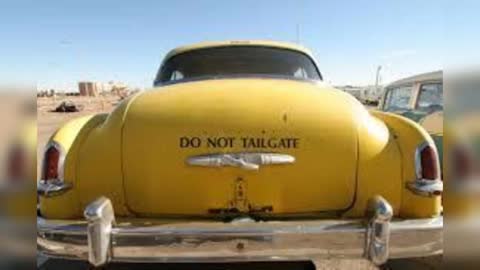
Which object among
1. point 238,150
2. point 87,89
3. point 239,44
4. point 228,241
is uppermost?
point 87,89

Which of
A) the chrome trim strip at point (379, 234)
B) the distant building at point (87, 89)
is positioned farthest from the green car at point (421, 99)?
the distant building at point (87, 89)

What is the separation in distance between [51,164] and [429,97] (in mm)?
5902

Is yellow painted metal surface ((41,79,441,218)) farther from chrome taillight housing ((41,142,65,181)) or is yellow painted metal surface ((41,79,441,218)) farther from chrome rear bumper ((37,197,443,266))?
chrome rear bumper ((37,197,443,266))

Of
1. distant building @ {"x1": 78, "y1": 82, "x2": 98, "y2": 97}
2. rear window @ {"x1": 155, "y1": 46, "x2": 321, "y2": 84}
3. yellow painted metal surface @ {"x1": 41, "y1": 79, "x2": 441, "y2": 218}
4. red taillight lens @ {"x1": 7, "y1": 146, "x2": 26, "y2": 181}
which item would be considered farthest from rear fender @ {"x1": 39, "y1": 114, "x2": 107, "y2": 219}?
distant building @ {"x1": 78, "y1": 82, "x2": 98, "y2": 97}

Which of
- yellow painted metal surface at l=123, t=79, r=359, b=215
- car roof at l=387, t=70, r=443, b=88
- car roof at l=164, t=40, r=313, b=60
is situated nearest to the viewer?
yellow painted metal surface at l=123, t=79, r=359, b=215

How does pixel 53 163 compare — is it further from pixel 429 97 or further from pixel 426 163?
pixel 429 97

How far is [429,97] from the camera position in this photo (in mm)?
6805

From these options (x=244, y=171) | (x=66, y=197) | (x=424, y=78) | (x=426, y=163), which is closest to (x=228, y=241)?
(x=244, y=171)

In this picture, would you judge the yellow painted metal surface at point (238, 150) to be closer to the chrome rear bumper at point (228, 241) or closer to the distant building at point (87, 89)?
the chrome rear bumper at point (228, 241)

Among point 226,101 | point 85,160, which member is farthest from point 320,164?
point 85,160

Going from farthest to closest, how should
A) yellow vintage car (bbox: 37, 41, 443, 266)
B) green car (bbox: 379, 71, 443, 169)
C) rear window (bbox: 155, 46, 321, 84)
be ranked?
green car (bbox: 379, 71, 443, 169), rear window (bbox: 155, 46, 321, 84), yellow vintage car (bbox: 37, 41, 443, 266)

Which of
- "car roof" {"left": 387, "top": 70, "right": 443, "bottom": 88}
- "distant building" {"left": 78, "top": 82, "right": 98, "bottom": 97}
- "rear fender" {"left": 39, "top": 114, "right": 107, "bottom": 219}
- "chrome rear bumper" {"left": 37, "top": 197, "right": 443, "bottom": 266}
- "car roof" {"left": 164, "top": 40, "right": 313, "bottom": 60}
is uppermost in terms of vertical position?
"distant building" {"left": 78, "top": 82, "right": 98, "bottom": 97}

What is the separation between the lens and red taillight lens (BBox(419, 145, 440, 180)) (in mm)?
Result: 2789

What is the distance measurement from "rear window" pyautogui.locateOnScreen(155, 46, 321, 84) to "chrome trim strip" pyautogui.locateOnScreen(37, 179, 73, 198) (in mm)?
1905
